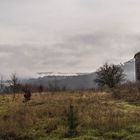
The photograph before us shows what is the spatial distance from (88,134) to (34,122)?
5.22 meters

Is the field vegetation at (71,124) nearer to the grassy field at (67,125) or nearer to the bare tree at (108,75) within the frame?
the grassy field at (67,125)

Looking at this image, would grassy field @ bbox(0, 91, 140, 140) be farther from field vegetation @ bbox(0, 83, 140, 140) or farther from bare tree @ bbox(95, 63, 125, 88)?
bare tree @ bbox(95, 63, 125, 88)

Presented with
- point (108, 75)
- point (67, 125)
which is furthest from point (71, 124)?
point (108, 75)

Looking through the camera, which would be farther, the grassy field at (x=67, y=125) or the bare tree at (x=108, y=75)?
the bare tree at (x=108, y=75)

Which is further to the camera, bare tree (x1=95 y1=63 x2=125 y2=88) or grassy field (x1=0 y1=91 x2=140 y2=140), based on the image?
bare tree (x1=95 y1=63 x2=125 y2=88)

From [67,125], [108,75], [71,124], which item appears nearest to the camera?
[71,124]

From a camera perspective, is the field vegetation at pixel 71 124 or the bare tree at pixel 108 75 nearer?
the field vegetation at pixel 71 124

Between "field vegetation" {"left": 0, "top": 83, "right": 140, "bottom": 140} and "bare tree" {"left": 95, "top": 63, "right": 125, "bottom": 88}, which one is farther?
"bare tree" {"left": 95, "top": 63, "right": 125, "bottom": 88}

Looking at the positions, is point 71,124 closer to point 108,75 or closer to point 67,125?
point 67,125

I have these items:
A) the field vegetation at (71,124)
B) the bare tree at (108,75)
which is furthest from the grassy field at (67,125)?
the bare tree at (108,75)

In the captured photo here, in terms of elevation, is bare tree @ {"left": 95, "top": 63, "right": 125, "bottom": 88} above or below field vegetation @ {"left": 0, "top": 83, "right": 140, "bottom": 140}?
above

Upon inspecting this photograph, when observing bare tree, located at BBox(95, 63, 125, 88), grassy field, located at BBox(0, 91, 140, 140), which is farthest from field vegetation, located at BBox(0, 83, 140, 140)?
bare tree, located at BBox(95, 63, 125, 88)

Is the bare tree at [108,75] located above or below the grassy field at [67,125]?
above

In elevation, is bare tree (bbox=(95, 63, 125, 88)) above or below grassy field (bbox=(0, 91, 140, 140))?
above
